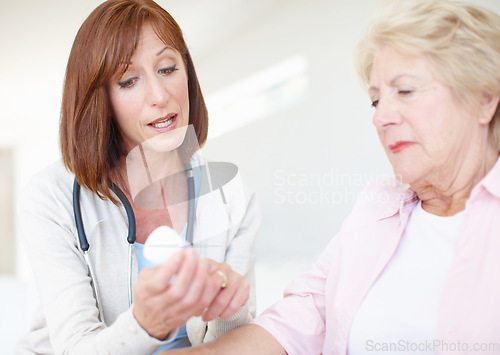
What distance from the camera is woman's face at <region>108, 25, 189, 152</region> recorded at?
35.4 inches

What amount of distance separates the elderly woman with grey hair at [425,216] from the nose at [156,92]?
388 mm

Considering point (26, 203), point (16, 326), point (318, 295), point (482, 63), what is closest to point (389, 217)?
point (318, 295)

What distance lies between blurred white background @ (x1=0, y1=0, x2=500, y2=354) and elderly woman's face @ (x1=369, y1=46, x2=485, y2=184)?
355 millimetres

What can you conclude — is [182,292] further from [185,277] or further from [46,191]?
[46,191]

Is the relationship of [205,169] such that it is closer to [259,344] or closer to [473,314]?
[259,344]

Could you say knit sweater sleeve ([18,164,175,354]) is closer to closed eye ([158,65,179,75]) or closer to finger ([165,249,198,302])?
finger ([165,249,198,302])

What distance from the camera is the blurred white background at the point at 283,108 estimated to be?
3.75 ft

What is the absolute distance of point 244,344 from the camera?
2.83 ft

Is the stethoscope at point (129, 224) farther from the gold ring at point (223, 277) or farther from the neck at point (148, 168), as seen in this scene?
the gold ring at point (223, 277)

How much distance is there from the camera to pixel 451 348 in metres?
0.72

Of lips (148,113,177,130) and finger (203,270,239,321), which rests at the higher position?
lips (148,113,177,130)

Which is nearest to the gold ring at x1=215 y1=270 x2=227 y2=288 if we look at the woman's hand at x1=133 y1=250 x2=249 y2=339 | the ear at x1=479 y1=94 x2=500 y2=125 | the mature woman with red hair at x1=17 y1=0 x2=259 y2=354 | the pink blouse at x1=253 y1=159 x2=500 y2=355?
the woman's hand at x1=133 y1=250 x2=249 y2=339

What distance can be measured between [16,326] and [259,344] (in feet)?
2.99

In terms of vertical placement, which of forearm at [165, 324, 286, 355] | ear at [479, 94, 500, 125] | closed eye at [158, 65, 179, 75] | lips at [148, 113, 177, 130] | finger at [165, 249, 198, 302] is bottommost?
forearm at [165, 324, 286, 355]
